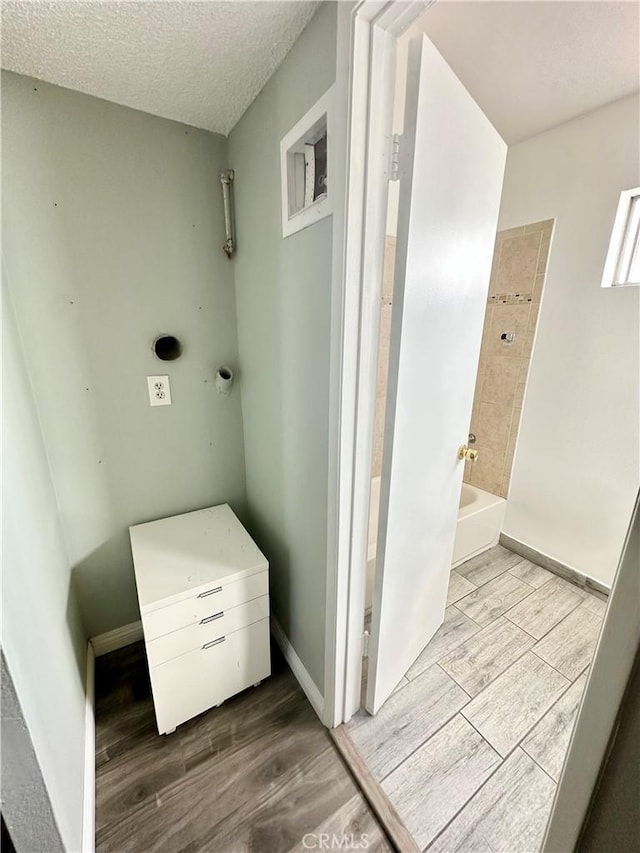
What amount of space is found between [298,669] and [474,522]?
4.46 feet

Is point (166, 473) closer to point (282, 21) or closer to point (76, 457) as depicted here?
point (76, 457)

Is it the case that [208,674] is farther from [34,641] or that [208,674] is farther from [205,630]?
[34,641]

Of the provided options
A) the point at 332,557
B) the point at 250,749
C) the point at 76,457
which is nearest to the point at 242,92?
the point at 76,457

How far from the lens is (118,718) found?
4.27 ft

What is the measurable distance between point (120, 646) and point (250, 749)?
31.5 inches

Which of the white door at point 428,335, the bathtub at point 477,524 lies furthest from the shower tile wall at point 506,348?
the white door at point 428,335

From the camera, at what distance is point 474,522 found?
2.17 meters

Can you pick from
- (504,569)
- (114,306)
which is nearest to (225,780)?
(114,306)

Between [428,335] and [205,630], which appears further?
[205,630]

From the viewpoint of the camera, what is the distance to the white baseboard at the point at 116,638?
60.9 inches

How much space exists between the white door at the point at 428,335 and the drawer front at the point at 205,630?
1.50ft

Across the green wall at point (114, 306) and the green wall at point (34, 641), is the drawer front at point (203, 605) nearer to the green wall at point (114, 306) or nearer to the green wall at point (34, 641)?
the green wall at point (34, 641)

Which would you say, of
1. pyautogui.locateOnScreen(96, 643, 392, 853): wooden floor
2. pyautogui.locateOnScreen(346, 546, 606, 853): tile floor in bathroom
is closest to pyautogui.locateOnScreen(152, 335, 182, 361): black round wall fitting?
pyautogui.locateOnScreen(96, 643, 392, 853): wooden floor

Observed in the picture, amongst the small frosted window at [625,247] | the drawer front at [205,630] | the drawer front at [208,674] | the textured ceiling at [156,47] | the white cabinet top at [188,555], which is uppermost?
the textured ceiling at [156,47]
